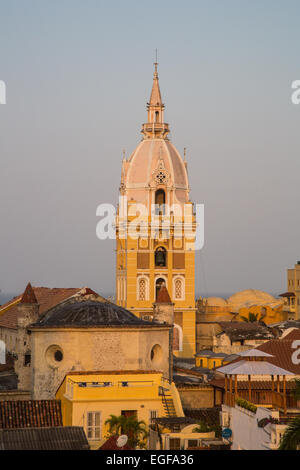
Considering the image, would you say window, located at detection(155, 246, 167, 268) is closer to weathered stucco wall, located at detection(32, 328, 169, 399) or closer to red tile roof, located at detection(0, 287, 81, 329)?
red tile roof, located at detection(0, 287, 81, 329)

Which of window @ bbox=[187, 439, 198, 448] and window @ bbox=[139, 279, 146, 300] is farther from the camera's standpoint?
window @ bbox=[139, 279, 146, 300]

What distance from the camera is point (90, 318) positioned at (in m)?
50.8

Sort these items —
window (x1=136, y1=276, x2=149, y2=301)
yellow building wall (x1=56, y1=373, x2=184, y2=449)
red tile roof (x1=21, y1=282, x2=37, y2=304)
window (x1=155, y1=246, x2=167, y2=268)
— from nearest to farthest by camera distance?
yellow building wall (x1=56, y1=373, x2=184, y2=449) < red tile roof (x1=21, y1=282, x2=37, y2=304) < window (x1=136, y1=276, x2=149, y2=301) < window (x1=155, y1=246, x2=167, y2=268)

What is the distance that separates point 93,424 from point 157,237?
54522 mm

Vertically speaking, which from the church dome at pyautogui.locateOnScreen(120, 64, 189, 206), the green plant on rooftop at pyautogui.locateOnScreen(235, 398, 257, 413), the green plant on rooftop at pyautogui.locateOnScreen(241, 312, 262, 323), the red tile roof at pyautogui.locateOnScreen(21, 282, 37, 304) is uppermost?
the church dome at pyautogui.locateOnScreen(120, 64, 189, 206)

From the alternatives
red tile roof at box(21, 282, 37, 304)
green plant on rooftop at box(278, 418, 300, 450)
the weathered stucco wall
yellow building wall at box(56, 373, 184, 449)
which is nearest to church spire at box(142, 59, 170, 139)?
red tile roof at box(21, 282, 37, 304)

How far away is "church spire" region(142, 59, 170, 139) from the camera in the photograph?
97938 mm

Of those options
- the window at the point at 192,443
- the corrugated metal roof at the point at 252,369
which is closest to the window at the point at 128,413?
the window at the point at 192,443

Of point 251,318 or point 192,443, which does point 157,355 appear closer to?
point 192,443

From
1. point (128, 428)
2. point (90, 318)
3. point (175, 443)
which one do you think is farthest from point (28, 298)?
point (175, 443)

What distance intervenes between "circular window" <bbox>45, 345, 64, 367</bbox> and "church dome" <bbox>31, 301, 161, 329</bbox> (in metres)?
1.13

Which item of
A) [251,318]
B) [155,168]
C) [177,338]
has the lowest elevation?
[177,338]

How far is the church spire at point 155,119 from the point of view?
97.9 meters
